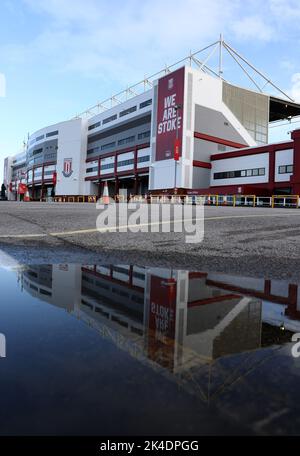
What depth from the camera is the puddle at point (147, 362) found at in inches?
38.6

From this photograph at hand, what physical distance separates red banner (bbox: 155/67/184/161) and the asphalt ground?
1531 inches

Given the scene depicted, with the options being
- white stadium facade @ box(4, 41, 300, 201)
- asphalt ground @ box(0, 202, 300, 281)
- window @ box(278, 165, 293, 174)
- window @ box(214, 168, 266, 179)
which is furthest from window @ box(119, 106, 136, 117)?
asphalt ground @ box(0, 202, 300, 281)

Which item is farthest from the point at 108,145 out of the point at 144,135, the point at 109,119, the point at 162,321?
the point at 162,321

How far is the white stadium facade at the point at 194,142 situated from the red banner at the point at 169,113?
0.42 ft

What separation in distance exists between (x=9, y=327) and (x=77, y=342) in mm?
445

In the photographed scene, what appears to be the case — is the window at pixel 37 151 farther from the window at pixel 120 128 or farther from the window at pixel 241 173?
the window at pixel 241 173

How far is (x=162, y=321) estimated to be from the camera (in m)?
1.97

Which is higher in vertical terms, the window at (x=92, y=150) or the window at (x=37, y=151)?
the window at (x=37, y=151)

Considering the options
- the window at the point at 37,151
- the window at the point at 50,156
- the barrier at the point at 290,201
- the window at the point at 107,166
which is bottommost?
the barrier at the point at 290,201

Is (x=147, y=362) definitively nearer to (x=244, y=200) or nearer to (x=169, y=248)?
(x=169, y=248)

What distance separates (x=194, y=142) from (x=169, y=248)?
41693 millimetres

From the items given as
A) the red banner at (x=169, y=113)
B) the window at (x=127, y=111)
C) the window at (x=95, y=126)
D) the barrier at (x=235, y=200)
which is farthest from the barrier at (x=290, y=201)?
the window at (x=95, y=126)
